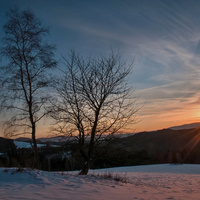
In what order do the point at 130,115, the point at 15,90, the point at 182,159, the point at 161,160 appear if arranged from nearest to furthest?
the point at 130,115 → the point at 15,90 → the point at 182,159 → the point at 161,160

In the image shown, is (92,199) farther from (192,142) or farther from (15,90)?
(192,142)

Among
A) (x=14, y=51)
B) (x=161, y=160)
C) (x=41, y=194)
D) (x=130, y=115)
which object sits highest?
(x=14, y=51)

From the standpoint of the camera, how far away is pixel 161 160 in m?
31.8

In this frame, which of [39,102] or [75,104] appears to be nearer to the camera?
[75,104]

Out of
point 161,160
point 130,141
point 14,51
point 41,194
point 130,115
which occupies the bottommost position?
point 161,160

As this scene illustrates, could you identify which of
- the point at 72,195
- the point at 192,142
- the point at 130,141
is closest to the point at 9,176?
the point at 72,195

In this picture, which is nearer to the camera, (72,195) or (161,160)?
(72,195)

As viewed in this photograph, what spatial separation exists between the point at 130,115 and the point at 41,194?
500cm

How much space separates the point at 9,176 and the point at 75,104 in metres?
3.73

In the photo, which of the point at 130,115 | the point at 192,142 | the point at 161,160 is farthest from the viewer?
the point at 192,142

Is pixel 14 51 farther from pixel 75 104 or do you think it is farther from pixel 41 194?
pixel 41 194

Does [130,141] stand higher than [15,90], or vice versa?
[15,90]

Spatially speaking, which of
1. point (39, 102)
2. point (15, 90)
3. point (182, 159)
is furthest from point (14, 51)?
point (182, 159)

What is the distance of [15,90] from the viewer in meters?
10.6
